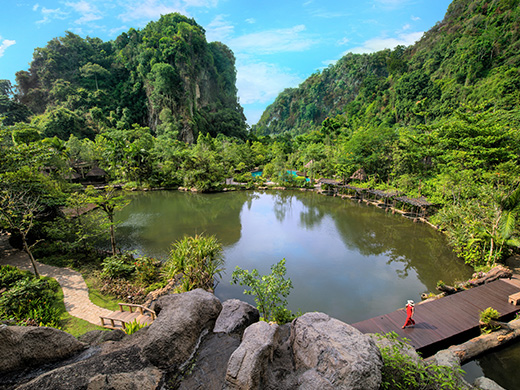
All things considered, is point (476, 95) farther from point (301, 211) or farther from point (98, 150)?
point (98, 150)

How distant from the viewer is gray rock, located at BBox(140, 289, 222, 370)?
3426mm

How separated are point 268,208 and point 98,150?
25.1 m

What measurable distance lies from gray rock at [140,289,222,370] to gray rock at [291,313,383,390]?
5.22 ft

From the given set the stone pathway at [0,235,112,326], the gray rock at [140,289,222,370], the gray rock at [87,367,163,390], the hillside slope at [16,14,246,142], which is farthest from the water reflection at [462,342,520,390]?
the hillside slope at [16,14,246,142]

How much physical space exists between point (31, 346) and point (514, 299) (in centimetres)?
1170

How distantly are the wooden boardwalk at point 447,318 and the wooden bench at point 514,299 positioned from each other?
0.42 ft

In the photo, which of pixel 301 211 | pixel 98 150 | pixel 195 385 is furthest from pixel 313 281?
pixel 98 150

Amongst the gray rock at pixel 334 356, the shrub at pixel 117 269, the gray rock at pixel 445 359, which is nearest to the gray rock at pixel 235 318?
the gray rock at pixel 334 356

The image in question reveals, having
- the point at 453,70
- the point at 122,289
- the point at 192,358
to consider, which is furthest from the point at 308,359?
the point at 453,70


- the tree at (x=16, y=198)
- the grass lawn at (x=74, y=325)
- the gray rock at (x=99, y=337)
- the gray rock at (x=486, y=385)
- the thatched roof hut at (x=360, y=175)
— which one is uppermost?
the thatched roof hut at (x=360, y=175)

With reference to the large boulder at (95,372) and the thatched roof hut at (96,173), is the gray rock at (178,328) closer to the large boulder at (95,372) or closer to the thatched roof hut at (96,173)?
the large boulder at (95,372)

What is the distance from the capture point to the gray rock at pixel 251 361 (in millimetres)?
3000

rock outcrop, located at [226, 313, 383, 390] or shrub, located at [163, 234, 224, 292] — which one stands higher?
rock outcrop, located at [226, 313, 383, 390]

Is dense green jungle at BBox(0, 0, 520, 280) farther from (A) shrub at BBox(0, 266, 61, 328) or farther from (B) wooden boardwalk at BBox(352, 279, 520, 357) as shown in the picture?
(B) wooden boardwalk at BBox(352, 279, 520, 357)
